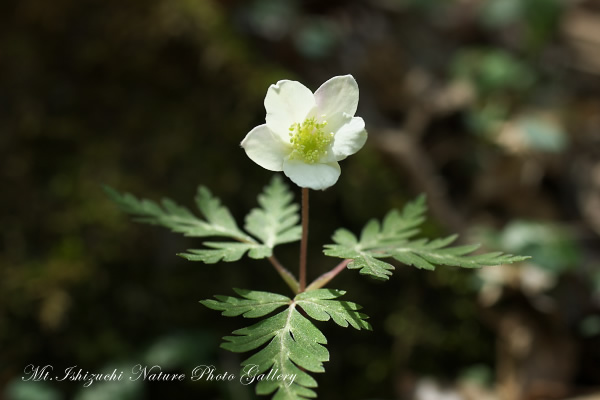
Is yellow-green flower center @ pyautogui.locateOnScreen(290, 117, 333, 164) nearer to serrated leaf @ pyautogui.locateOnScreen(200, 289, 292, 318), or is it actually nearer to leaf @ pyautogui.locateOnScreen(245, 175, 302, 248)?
leaf @ pyautogui.locateOnScreen(245, 175, 302, 248)

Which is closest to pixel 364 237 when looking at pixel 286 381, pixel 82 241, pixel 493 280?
pixel 286 381

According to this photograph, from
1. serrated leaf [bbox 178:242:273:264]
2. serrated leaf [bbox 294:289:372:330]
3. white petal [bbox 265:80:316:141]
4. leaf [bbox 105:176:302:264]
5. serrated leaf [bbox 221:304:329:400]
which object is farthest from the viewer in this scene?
leaf [bbox 105:176:302:264]

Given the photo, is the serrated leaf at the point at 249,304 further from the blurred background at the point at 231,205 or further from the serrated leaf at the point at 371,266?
the blurred background at the point at 231,205

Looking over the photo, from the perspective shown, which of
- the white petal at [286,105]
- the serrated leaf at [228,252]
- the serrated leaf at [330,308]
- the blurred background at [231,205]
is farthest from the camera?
the blurred background at [231,205]

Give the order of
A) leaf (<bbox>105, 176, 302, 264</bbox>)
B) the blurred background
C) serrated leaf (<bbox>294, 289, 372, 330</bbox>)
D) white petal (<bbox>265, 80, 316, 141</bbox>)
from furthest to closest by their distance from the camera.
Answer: the blurred background → leaf (<bbox>105, 176, 302, 264</bbox>) → white petal (<bbox>265, 80, 316, 141</bbox>) → serrated leaf (<bbox>294, 289, 372, 330</bbox>)

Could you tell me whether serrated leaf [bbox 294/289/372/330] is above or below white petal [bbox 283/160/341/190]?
below

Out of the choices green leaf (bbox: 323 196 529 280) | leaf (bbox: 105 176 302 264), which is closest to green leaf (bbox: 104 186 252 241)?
leaf (bbox: 105 176 302 264)

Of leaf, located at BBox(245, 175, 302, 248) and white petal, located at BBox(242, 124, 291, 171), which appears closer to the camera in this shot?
white petal, located at BBox(242, 124, 291, 171)

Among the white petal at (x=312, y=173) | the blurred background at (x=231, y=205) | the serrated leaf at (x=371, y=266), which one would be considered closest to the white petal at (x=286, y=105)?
the white petal at (x=312, y=173)

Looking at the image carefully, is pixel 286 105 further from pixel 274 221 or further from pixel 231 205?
pixel 231 205
